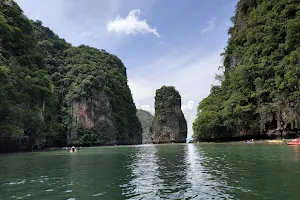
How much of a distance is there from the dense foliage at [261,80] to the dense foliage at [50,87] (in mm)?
33341

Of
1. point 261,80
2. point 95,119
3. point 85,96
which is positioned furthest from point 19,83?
point 95,119

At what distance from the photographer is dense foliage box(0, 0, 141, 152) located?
124 feet

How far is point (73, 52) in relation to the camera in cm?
10125

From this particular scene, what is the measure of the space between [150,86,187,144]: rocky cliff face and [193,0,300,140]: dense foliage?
43161mm

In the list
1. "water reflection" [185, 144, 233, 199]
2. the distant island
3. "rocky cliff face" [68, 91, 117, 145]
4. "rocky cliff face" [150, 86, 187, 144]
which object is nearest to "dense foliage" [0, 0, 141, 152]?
the distant island

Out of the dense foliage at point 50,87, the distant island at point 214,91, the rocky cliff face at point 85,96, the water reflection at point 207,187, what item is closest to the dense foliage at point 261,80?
the distant island at point 214,91

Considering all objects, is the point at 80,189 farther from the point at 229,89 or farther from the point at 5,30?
the point at 229,89

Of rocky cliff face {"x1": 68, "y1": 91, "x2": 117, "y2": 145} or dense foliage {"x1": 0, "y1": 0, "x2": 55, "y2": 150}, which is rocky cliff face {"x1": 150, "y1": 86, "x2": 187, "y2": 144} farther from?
dense foliage {"x1": 0, "y1": 0, "x2": 55, "y2": 150}

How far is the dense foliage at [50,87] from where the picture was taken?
37906 millimetres

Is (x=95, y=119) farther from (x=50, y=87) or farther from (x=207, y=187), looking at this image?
(x=207, y=187)

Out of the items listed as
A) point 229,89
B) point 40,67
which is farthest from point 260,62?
point 40,67

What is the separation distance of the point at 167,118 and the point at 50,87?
202 ft

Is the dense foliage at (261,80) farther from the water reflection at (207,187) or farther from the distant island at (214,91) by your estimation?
the water reflection at (207,187)

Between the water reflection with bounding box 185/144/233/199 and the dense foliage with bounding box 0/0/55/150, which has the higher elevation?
the dense foliage with bounding box 0/0/55/150
